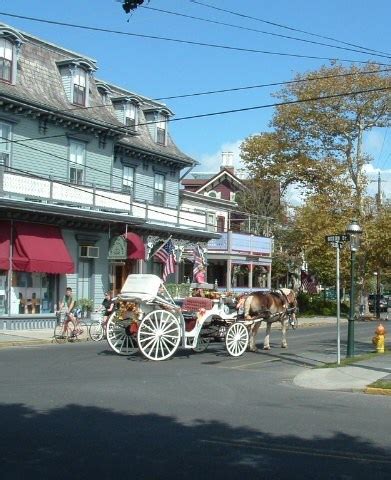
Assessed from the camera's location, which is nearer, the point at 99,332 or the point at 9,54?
the point at 99,332

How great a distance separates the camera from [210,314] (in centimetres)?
1892

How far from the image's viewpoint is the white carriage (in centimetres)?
1795

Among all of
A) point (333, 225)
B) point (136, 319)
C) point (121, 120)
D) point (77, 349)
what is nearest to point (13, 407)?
point (136, 319)

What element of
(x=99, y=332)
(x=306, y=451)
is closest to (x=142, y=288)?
(x=99, y=332)

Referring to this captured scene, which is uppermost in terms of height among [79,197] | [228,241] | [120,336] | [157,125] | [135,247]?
[157,125]

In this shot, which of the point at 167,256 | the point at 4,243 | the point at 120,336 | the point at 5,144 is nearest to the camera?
the point at 120,336

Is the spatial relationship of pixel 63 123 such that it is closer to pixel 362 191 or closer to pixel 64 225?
pixel 64 225

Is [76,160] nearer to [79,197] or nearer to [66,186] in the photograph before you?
[79,197]

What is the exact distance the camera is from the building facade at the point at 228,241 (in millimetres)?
44875

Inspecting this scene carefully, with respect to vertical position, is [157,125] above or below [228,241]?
above

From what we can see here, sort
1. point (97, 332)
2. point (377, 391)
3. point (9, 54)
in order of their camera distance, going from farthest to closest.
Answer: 1. point (9, 54)
2. point (97, 332)
3. point (377, 391)

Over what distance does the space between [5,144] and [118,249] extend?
6.34m

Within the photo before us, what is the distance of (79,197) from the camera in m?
29.5

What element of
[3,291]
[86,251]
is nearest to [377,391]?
[3,291]
